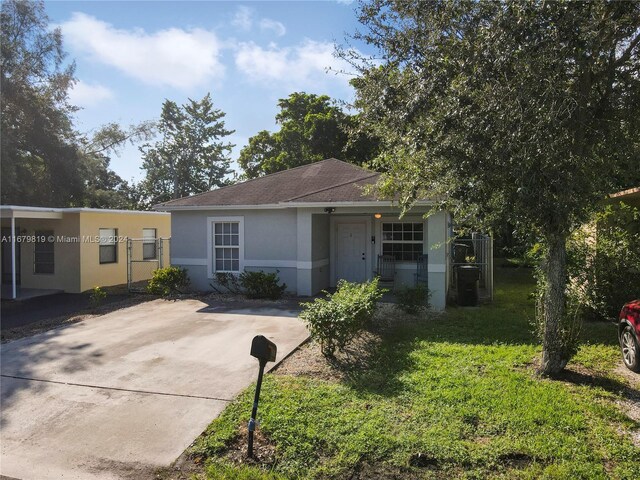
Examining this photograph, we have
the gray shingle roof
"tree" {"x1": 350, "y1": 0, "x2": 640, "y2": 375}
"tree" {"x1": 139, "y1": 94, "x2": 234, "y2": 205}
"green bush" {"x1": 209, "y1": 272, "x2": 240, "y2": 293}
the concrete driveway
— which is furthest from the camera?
"tree" {"x1": 139, "y1": 94, "x2": 234, "y2": 205}

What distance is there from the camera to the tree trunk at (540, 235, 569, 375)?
18.6 ft

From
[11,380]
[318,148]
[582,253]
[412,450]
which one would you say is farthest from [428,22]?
[318,148]

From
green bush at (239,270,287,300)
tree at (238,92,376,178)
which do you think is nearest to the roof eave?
green bush at (239,270,287,300)

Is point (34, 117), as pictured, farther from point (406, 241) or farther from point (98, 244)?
point (406, 241)

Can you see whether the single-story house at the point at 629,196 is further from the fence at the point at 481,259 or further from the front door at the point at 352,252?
the front door at the point at 352,252

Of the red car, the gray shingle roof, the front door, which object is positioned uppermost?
the gray shingle roof

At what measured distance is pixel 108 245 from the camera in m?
16.0

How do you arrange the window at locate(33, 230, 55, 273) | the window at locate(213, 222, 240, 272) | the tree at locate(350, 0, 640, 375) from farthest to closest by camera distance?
the window at locate(33, 230, 55, 273), the window at locate(213, 222, 240, 272), the tree at locate(350, 0, 640, 375)

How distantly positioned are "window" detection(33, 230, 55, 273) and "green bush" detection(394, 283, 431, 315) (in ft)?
40.7

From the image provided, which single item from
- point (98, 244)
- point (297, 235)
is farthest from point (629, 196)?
point (98, 244)

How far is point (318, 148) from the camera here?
2725cm

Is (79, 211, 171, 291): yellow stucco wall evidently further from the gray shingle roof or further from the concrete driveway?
the concrete driveway

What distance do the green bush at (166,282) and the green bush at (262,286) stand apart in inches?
92.4

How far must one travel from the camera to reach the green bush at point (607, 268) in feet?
28.9
